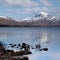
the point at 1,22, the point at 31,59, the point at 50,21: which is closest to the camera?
the point at 31,59

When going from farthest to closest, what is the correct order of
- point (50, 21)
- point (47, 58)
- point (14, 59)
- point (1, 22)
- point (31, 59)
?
point (50, 21)
point (1, 22)
point (47, 58)
point (31, 59)
point (14, 59)

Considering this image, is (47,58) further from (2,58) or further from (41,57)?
(2,58)

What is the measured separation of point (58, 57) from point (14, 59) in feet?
19.5

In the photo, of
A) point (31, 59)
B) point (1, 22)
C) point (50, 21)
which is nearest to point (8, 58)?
point (31, 59)

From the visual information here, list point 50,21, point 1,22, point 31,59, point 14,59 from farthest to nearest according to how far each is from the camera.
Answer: point 50,21 → point 1,22 → point 31,59 → point 14,59

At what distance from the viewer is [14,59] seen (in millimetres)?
16312

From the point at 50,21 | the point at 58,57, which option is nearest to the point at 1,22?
the point at 50,21

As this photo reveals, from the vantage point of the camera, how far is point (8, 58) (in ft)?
54.4

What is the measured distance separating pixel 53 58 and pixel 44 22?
76.6 meters

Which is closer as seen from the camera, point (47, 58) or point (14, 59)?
point (14, 59)

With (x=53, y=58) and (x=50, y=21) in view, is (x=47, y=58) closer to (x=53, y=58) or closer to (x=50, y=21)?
(x=53, y=58)


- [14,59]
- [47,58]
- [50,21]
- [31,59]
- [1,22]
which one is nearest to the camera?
[14,59]

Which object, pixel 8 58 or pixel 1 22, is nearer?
pixel 8 58

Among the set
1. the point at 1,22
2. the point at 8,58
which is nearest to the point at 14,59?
the point at 8,58
